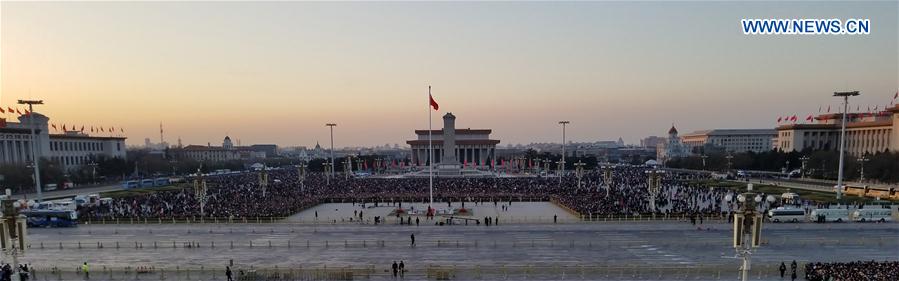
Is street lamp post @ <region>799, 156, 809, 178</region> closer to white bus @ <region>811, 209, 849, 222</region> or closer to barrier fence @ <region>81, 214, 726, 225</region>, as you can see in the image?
white bus @ <region>811, 209, 849, 222</region>

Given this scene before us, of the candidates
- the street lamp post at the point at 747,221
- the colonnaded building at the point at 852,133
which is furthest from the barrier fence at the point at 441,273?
the colonnaded building at the point at 852,133

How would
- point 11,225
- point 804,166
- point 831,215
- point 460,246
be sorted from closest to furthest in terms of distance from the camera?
point 11,225
point 460,246
point 831,215
point 804,166

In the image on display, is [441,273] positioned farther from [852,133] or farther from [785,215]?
[852,133]

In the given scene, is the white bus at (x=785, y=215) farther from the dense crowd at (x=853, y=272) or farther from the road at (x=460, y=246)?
the dense crowd at (x=853, y=272)

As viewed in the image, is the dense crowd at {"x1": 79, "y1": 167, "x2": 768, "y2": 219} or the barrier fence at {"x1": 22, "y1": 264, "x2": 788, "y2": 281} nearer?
the barrier fence at {"x1": 22, "y1": 264, "x2": 788, "y2": 281}

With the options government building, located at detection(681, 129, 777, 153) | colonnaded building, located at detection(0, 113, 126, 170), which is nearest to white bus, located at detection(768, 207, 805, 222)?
colonnaded building, located at detection(0, 113, 126, 170)

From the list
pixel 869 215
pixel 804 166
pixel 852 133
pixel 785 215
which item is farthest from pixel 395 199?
pixel 852 133
